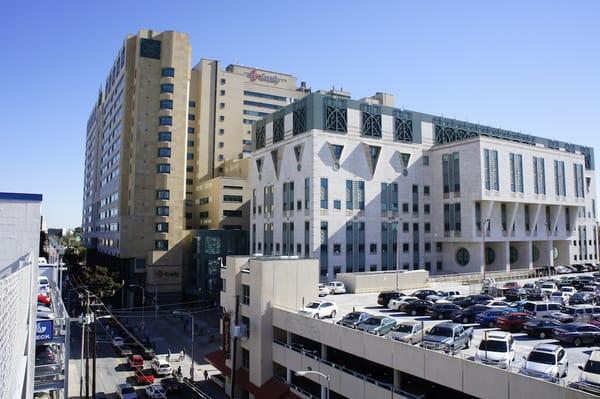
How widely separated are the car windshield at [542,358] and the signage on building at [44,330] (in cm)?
2582

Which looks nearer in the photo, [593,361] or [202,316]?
[593,361]

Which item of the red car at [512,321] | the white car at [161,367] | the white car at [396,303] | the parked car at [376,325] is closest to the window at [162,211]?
the white car at [161,367]

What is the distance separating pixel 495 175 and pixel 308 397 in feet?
193

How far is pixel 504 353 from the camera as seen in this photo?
24.7 m

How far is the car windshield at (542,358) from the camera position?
22594mm

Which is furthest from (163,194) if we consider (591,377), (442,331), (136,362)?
(591,377)

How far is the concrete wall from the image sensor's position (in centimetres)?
5884

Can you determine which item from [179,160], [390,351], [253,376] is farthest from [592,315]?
[179,160]

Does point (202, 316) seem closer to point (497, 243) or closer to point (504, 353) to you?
point (497, 243)

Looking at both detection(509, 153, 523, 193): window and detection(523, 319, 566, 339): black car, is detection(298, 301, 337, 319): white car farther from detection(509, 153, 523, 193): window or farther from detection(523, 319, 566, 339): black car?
detection(509, 153, 523, 193): window

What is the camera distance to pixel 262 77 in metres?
135

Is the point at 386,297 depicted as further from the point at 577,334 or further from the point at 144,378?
the point at 144,378

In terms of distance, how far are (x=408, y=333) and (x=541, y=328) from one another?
10.5m

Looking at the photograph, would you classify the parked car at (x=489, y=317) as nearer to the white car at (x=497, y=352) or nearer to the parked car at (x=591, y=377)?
the white car at (x=497, y=352)
